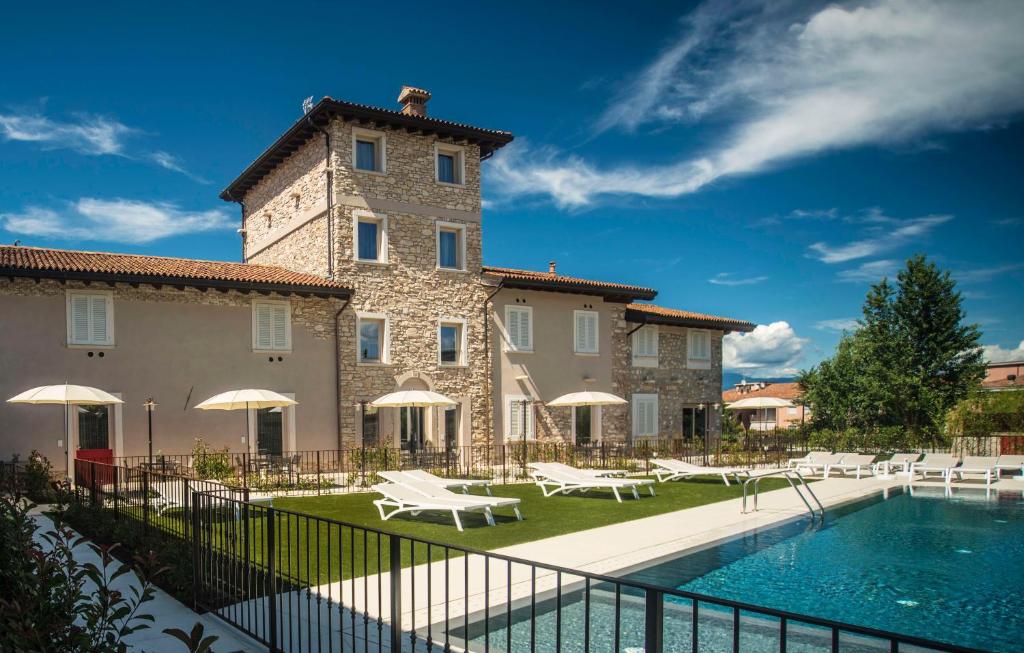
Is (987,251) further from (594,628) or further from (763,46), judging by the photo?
(594,628)

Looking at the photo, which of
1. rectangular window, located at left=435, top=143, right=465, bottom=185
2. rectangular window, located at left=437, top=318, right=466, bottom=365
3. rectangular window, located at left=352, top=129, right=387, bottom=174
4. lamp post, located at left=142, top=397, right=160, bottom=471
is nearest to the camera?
lamp post, located at left=142, top=397, right=160, bottom=471

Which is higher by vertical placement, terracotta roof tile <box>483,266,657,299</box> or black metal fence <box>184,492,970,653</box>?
terracotta roof tile <box>483,266,657,299</box>

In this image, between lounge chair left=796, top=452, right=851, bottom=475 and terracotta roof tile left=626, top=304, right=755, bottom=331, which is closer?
lounge chair left=796, top=452, right=851, bottom=475

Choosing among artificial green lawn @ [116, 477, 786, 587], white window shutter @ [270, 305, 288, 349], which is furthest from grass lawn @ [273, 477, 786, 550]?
white window shutter @ [270, 305, 288, 349]

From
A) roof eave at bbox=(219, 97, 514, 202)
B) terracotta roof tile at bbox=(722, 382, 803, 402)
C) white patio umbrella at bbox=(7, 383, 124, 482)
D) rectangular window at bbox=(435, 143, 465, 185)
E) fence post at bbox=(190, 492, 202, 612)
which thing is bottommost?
terracotta roof tile at bbox=(722, 382, 803, 402)

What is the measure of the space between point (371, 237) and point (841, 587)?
1668 cm

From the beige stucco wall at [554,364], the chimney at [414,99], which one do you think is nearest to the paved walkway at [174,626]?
the beige stucco wall at [554,364]

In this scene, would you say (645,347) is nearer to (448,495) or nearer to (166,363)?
(166,363)

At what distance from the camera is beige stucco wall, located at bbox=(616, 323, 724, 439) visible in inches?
1076

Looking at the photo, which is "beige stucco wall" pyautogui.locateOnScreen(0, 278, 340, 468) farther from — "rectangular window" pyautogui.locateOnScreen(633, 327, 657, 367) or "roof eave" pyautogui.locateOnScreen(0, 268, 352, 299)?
A: "rectangular window" pyautogui.locateOnScreen(633, 327, 657, 367)

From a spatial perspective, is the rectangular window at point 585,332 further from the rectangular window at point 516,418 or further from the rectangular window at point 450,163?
the rectangular window at point 450,163

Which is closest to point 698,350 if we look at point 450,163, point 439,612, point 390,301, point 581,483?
point 450,163

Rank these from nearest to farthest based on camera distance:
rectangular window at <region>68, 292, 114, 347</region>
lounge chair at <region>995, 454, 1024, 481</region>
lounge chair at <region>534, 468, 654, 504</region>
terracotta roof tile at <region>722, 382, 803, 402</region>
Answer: lounge chair at <region>534, 468, 654, 504</region> → rectangular window at <region>68, 292, 114, 347</region> → lounge chair at <region>995, 454, 1024, 481</region> → terracotta roof tile at <region>722, 382, 803, 402</region>

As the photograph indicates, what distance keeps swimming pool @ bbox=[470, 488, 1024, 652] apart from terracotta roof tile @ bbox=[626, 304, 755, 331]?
48.6 feet
